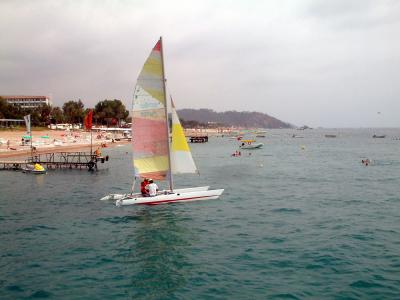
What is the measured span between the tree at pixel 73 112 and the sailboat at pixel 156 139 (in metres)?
151

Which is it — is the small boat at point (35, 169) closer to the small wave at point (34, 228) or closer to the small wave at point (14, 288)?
the small wave at point (34, 228)

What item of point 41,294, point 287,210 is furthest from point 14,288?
point 287,210

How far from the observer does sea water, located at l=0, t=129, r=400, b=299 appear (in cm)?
1653

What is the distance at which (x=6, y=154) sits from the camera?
7188 cm

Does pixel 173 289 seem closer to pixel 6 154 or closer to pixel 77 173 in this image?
pixel 77 173

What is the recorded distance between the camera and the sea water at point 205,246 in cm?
1653

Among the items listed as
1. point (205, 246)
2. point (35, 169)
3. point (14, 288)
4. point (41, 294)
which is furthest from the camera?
point (35, 169)

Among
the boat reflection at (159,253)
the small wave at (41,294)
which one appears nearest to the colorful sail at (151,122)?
the boat reflection at (159,253)

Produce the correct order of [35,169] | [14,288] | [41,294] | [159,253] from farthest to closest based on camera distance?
[35,169]
[159,253]
[14,288]
[41,294]

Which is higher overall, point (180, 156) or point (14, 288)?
point (180, 156)

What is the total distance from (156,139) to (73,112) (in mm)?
153207

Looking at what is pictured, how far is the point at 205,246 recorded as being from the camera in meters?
22.1

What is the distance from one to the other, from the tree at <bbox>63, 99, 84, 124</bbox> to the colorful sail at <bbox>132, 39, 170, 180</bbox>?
500 ft

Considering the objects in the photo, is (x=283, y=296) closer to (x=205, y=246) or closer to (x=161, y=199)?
(x=205, y=246)
